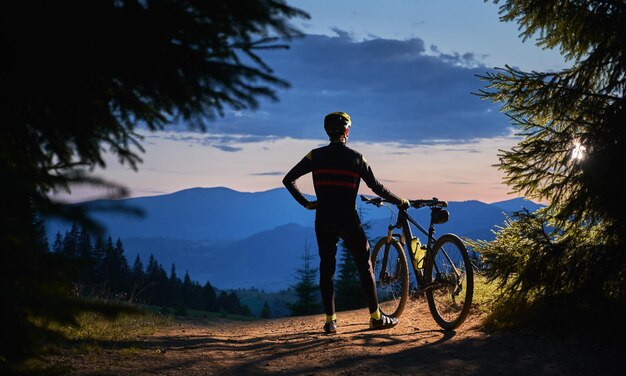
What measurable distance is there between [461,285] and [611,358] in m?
2.02

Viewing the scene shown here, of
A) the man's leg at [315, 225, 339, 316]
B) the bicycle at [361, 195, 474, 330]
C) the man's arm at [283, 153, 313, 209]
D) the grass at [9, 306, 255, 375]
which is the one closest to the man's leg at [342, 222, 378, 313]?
the man's leg at [315, 225, 339, 316]

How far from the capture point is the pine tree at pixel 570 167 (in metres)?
6.70

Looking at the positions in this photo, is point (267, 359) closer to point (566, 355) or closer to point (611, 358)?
point (566, 355)

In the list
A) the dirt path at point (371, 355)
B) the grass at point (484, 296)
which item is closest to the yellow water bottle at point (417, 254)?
the dirt path at point (371, 355)

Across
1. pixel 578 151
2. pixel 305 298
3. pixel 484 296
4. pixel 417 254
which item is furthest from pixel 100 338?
pixel 305 298

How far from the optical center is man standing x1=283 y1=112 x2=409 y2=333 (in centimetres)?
749

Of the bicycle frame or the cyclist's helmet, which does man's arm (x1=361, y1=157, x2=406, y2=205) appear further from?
the cyclist's helmet

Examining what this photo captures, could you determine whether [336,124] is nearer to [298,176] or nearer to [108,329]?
[298,176]

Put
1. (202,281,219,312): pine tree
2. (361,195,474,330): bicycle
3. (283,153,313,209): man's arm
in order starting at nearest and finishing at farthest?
(361,195,474,330): bicycle
(283,153,313,209): man's arm
(202,281,219,312): pine tree

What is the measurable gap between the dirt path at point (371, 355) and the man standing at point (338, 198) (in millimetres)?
719

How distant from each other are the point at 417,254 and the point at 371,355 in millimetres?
2251

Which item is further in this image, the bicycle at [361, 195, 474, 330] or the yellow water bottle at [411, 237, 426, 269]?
the yellow water bottle at [411, 237, 426, 269]

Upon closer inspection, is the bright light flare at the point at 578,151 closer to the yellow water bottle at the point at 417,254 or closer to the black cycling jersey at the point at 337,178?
the yellow water bottle at the point at 417,254

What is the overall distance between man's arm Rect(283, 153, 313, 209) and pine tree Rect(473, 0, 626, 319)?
276 centimetres
